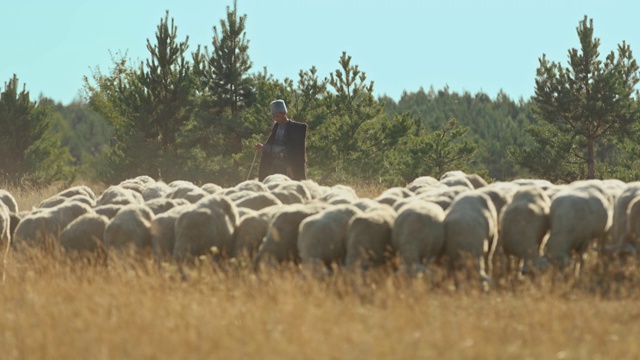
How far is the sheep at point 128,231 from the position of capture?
11477 mm

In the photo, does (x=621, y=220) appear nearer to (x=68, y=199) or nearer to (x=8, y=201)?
(x=68, y=199)

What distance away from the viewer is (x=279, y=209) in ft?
37.4

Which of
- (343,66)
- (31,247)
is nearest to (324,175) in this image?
(343,66)

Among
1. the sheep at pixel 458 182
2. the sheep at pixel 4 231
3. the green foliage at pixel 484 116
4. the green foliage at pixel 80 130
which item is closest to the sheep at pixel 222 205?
the sheep at pixel 4 231

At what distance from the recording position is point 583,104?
3947 cm

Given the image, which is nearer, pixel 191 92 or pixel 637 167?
pixel 191 92

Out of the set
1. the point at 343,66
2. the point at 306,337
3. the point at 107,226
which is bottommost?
the point at 306,337

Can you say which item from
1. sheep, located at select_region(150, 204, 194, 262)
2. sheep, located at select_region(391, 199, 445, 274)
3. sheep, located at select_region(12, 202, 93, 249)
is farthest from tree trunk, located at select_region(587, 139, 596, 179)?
sheep, located at select_region(391, 199, 445, 274)

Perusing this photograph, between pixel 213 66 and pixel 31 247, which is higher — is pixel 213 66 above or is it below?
above

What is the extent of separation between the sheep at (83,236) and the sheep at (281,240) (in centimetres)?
228

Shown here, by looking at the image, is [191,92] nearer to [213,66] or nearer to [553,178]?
[213,66]

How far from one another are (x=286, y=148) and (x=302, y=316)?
431 inches

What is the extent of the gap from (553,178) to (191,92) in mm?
15539

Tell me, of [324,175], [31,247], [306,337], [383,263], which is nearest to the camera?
[306,337]
